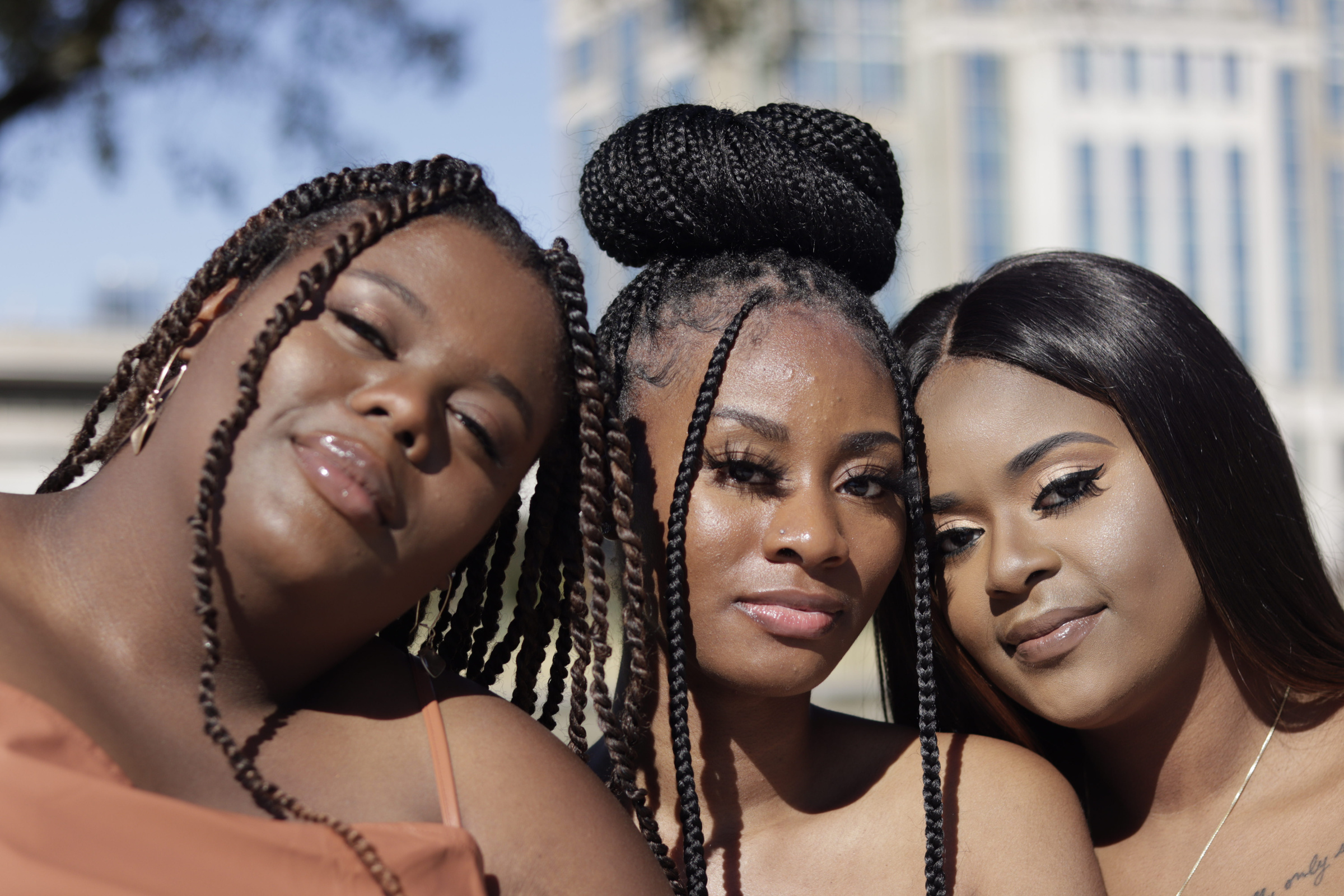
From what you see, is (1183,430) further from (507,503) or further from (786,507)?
(507,503)

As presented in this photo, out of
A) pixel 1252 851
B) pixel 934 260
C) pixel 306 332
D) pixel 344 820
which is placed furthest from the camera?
pixel 934 260

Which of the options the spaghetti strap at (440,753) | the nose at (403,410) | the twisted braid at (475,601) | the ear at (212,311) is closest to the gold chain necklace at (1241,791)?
the twisted braid at (475,601)

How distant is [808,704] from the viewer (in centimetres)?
282

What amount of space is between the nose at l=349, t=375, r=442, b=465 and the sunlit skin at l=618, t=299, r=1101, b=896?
73cm

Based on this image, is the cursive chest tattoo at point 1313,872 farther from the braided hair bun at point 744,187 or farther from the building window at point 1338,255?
the building window at point 1338,255

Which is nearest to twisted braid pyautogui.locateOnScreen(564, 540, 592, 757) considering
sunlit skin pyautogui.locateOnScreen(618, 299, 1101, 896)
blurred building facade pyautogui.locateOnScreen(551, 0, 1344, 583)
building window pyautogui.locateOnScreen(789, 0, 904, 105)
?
sunlit skin pyautogui.locateOnScreen(618, 299, 1101, 896)

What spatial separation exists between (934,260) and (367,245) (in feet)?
149

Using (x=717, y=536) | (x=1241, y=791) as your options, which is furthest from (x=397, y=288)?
(x=1241, y=791)

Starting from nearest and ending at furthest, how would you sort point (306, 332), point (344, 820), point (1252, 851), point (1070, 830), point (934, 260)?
point (344, 820) → point (306, 332) → point (1070, 830) → point (1252, 851) → point (934, 260)

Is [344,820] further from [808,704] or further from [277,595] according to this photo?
[808,704]

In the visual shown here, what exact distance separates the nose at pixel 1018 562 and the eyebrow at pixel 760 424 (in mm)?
546

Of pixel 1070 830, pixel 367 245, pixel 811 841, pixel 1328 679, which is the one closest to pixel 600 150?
pixel 367 245

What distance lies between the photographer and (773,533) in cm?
246

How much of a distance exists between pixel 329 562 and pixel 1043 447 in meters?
1.48
